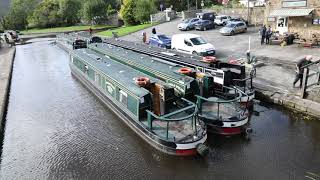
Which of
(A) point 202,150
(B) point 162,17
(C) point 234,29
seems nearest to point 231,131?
(A) point 202,150

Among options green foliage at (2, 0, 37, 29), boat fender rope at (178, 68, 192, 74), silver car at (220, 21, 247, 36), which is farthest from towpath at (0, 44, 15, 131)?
green foliage at (2, 0, 37, 29)

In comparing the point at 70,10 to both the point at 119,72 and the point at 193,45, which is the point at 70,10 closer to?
the point at 193,45

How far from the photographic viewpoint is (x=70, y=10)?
220ft

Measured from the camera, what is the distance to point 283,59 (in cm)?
2069

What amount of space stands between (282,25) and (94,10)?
1659 inches

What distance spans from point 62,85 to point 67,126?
23.5ft

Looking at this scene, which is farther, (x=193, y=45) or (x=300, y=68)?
(x=193, y=45)

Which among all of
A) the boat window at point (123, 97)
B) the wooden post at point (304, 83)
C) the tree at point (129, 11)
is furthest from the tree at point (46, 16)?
the wooden post at point (304, 83)

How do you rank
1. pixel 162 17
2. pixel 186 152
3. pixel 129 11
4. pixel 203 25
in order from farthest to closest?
pixel 129 11, pixel 162 17, pixel 203 25, pixel 186 152

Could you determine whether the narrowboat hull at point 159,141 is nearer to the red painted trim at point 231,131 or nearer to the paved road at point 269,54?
the red painted trim at point 231,131

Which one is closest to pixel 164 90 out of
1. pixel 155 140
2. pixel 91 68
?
pixel 155 140

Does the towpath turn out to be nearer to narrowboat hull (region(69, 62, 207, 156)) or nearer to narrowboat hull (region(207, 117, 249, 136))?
narrowboat hull (region(69, 62, 207, 156))

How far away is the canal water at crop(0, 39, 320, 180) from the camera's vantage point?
1006 centimetres

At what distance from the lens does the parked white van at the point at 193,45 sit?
2347cm
